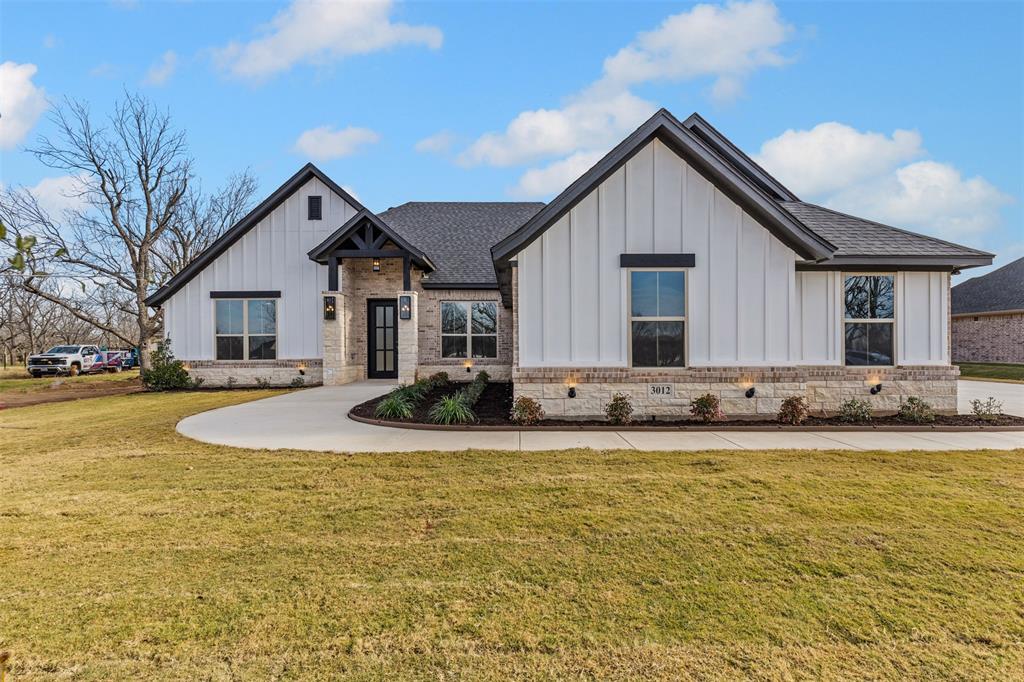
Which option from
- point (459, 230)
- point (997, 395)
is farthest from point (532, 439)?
point (997, 395)

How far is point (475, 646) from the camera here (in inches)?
106

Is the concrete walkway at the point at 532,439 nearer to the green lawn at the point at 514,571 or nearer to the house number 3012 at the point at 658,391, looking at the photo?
the house number 3012 at the point at 658,391

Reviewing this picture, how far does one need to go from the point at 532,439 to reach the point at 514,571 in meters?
4.10

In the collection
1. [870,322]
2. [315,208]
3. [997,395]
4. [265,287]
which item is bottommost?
[997,395]

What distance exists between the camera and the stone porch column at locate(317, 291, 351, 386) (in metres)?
14.8

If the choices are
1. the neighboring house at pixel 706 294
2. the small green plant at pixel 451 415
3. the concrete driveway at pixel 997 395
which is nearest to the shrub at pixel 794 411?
the neighboring house at pixel 706 294

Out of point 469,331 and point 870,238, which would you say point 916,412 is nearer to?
point 870,238

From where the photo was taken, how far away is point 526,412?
8.56m

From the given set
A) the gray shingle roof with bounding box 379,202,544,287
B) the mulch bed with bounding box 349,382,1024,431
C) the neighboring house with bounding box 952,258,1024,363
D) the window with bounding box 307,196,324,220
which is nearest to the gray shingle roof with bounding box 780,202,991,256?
the mulch bed with bounding box 349,382,1024,431

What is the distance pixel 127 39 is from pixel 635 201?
46.0 feet

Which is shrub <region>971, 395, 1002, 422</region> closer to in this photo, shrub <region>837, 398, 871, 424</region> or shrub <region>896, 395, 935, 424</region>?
shrub <region>896, 395, 935, 424</region>

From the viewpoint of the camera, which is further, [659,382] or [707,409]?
[659,382]

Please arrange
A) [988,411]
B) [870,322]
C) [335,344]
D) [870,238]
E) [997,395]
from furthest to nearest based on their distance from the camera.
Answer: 1. [335,344]
2. [997,395]
3. [870,238]
4. [870,322]
5. [988,411]

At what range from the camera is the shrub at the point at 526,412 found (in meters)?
8.54
